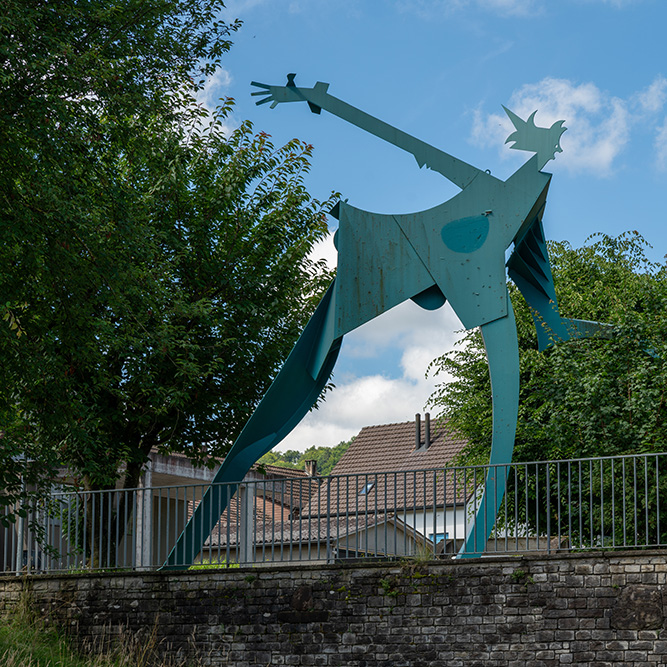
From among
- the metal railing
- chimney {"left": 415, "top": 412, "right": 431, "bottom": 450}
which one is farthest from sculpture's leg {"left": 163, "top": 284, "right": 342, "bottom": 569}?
chimney {"left": 415, "top": 412, "right": 431, "bottom": 450}

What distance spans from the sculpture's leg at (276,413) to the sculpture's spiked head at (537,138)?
3116 millimetres

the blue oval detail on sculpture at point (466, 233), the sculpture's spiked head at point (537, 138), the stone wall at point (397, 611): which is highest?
the sculpture's spiked head at point (537, 138)

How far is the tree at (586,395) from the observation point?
14156mm

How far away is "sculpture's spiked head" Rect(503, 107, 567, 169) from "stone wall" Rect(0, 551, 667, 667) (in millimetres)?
5181

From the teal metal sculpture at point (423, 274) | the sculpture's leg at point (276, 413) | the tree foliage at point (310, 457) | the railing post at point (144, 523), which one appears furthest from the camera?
the tree foliage at point (310, 457)

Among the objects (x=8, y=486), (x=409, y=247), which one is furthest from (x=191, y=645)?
(x=409, y=247)

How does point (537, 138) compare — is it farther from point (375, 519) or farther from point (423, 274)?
point (375, 519)

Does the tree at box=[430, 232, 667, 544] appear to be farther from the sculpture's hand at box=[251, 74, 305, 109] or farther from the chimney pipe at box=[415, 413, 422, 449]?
the chimney pipe at box=[415, 413, 422, 449]

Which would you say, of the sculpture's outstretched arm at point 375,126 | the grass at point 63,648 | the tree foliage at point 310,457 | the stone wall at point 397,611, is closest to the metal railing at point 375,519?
the stone wall at point 397,611

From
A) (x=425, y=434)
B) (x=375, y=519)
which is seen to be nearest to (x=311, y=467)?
(x=425, y=434)

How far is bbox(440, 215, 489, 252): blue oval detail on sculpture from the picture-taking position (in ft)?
40.9

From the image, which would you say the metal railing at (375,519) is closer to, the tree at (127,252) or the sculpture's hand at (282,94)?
the tree at (127,252)

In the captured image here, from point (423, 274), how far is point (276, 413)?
266 cm

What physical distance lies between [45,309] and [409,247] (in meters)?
4.60
